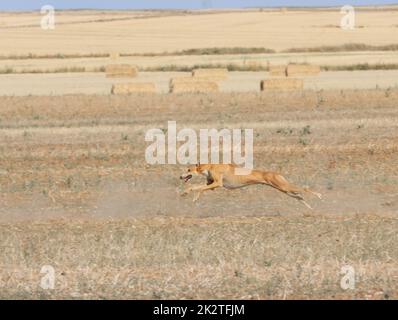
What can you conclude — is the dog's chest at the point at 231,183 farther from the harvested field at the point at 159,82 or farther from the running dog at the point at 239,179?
the harvested field at the point at 159,82

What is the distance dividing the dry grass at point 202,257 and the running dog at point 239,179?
0.66 meters

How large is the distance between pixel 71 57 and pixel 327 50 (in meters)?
16.1

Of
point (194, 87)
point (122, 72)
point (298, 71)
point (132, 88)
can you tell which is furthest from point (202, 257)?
point (298, 71)

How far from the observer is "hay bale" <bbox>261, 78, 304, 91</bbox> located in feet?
109

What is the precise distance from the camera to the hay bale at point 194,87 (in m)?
32.9

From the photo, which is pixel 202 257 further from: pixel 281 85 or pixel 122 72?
pixel 122 72

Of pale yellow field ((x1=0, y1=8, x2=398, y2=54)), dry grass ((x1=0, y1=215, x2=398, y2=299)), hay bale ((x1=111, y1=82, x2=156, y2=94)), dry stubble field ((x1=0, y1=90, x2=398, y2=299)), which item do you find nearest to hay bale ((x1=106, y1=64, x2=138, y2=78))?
hay bale ((x1=111, y1=82, x2=156, y2=94))

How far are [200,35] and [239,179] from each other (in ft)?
237

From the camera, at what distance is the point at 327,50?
65.8 meters

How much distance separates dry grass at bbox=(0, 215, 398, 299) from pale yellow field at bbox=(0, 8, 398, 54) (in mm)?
55133

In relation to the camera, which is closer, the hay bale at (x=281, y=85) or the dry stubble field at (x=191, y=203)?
the dry stubble field at (x=191, y=203)

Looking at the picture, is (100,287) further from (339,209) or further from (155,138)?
(155,138)

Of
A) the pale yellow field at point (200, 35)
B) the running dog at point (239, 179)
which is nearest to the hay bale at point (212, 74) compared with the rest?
the running dog at point (239, 179)

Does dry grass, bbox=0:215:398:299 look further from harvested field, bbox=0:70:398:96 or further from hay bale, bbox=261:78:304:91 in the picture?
harvested field, bbox=0:70:398:96
